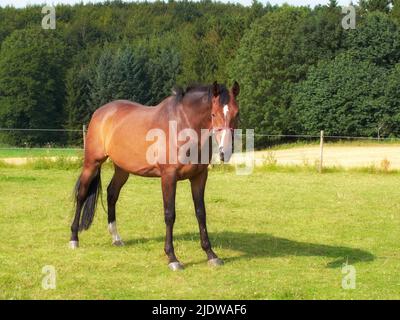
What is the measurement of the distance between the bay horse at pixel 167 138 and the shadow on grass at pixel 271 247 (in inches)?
31.2

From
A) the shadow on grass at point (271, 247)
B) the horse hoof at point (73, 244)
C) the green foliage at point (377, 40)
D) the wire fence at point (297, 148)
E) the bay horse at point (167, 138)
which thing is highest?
the green foliage at point (377, 40)

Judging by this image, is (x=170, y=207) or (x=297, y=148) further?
(x=297, y=148)

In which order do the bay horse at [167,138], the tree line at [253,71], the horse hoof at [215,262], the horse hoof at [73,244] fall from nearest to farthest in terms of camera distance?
the bay horse at [167,138], the horse hoof at [215,262], the horse hoof at [73,244], the tree line at [253,71]

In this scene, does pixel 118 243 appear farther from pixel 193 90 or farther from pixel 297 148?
pixel 297 148

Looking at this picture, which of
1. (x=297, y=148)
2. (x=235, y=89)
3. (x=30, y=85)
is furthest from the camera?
(x=30, y=85)

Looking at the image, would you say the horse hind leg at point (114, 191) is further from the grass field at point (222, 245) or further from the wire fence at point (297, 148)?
the wire fence at point (297, 148)

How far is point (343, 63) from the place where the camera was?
145 feet

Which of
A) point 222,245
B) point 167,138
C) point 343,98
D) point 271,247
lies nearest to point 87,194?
point 167,138

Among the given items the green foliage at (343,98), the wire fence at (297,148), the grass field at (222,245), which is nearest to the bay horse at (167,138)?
the grass field at (222,245)

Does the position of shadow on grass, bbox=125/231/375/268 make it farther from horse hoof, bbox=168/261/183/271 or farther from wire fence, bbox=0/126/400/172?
wire fence, bbox=0/126/400/172

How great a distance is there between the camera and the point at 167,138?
6957 mm

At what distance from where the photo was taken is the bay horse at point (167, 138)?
6.32 meters

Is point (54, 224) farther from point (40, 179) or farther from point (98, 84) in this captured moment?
point (98, 84)

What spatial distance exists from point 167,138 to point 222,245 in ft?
6.69
